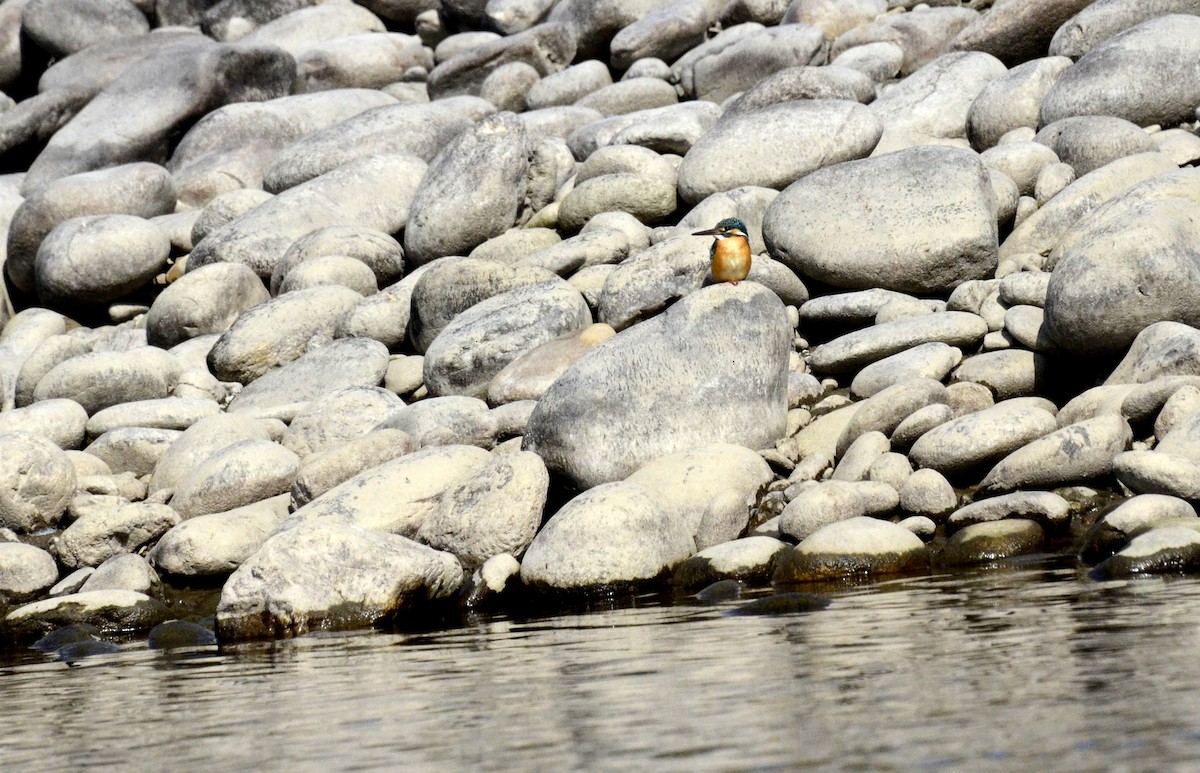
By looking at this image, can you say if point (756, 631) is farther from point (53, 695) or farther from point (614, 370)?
point (614, 370)

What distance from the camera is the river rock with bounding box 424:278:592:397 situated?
48.7ft

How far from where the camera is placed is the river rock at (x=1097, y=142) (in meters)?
16.2

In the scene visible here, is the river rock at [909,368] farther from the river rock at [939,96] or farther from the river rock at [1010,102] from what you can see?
the river rock at [939,96]

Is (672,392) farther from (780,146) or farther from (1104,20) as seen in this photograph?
(1104,20)

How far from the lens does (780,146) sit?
17250 mm

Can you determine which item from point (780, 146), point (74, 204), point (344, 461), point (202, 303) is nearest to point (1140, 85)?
point (780, 146)

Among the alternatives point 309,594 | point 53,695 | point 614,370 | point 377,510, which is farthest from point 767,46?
point 53,695

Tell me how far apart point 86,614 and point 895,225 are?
7.95m

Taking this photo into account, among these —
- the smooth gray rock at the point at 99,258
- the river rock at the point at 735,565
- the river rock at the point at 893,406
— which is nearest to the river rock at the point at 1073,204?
the river rock at the point at 893,406

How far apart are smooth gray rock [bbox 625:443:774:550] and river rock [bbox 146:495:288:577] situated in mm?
2864

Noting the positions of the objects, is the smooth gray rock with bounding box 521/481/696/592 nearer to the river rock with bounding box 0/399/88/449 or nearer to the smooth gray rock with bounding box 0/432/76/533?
the smooth gray rock with bounding box 0/432/76/533

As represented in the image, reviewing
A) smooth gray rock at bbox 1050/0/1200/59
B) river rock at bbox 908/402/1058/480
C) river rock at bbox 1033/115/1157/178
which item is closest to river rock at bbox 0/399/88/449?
river rock at bbox 908/402/1058/480

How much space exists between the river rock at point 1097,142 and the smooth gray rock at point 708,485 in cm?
664

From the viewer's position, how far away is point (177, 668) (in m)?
8.74
